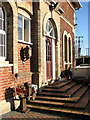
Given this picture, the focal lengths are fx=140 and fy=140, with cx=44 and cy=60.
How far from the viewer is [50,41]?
9055mm

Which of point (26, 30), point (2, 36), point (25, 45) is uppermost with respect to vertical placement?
point (26, 30)

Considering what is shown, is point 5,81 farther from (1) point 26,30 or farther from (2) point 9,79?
(1) point 26,30

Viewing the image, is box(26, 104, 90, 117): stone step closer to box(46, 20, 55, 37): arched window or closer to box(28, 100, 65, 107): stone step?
box(28, 100, 65, 107): stone step

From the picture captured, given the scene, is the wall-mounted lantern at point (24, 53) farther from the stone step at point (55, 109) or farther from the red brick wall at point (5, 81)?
the stone step at point (55, 109)

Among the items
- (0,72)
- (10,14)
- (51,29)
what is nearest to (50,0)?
(51,29)

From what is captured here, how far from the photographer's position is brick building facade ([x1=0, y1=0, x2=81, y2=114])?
5.39 meters

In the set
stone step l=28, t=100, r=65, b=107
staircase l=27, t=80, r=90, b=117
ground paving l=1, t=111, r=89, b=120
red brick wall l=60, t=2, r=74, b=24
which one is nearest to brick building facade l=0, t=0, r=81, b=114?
ground paving l=1, t=111, r=89, b=120

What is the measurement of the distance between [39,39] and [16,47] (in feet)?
5.38

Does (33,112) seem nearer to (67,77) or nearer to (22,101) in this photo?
(22,101)

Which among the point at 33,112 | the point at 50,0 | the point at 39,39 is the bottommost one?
the point at 33,112

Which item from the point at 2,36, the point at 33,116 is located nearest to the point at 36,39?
the point at 2,36

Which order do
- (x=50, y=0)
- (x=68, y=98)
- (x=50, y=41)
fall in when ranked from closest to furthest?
(x=68, y=98) → (x=50, y=0) → (x=50, y=41)

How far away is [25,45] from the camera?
6574mm

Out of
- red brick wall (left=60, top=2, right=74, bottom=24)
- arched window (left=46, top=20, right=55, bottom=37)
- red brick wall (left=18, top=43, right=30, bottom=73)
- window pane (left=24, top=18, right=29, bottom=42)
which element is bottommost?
red brick wall (left=18, top=43, right=30, bottom=73)
